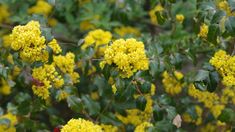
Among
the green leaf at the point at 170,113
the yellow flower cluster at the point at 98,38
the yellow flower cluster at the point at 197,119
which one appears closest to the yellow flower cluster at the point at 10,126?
the yellow flower cluster at the point at 98,38

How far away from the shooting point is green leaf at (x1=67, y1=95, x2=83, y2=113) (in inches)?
119

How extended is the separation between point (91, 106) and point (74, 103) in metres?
0.26

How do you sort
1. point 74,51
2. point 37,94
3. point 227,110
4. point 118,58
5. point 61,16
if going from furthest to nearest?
point 61,16 < point 74,51 < point 227,110 < point 37,94 < point 118,58

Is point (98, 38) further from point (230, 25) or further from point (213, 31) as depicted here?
point (230, 25)

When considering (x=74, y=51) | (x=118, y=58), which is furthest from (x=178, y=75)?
(x=118, y=58)

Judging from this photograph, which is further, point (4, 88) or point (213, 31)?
point (4, 88)

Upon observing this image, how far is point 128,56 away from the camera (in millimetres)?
2611

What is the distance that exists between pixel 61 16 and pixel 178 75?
4.73ft

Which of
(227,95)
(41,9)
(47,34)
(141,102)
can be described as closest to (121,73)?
(141,102)

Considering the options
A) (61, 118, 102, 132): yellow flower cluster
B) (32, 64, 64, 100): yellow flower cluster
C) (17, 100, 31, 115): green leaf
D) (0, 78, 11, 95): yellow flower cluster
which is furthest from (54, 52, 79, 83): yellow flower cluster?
(0, 78, 11, 95): yellow flower cluster

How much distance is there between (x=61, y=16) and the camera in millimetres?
4461

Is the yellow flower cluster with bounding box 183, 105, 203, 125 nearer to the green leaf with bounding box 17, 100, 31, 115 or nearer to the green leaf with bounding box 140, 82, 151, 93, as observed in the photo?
the green leaf with bounding box 140, 82, 151, 93

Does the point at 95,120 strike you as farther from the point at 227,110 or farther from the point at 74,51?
the point at 227,110

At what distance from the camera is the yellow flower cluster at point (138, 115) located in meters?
3.29
